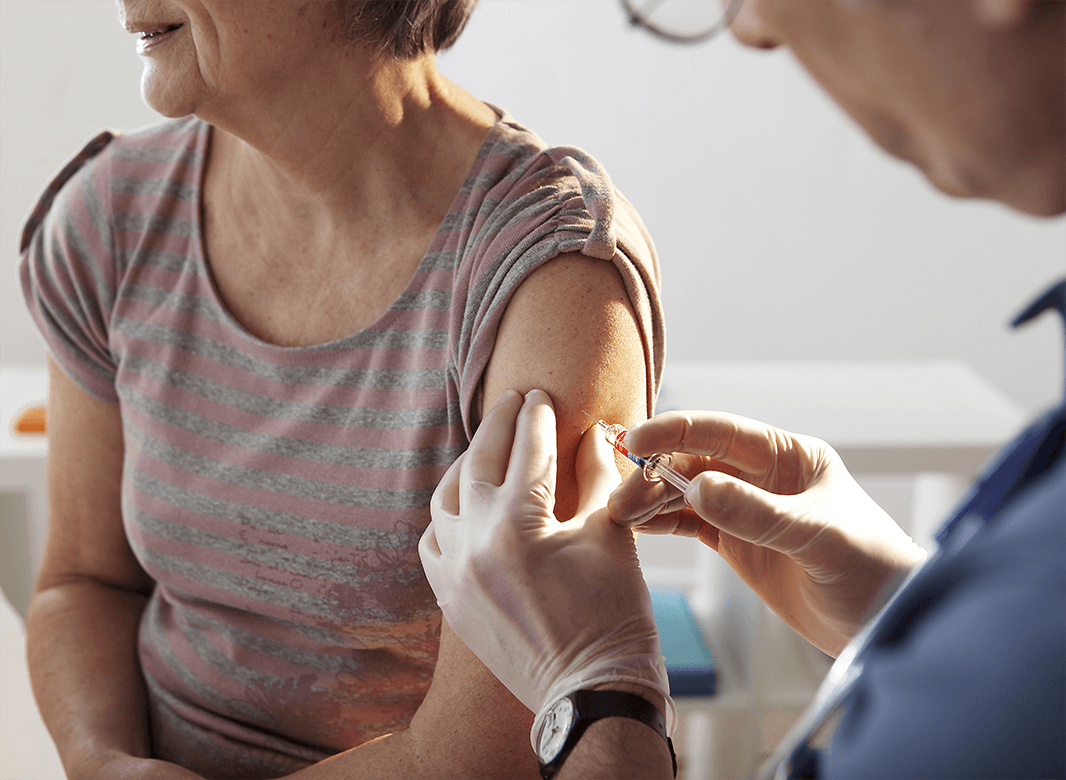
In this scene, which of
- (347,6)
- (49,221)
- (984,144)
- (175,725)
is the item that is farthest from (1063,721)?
(49,221)

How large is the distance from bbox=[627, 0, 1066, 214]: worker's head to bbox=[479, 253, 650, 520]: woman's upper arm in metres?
0.38

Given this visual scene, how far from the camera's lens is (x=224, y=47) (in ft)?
3.20

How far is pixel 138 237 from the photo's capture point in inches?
47.9

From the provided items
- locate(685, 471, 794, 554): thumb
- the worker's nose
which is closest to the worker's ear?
the worker's nose

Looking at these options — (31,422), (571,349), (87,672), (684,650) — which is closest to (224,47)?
(571,349)

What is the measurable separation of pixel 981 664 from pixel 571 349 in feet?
1.65

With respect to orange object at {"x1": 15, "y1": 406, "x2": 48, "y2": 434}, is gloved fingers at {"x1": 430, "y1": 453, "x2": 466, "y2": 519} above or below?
above

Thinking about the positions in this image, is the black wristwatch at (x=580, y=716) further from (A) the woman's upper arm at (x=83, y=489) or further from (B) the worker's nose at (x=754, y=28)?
(A) the woman's upper arm at (x=83, y=489)

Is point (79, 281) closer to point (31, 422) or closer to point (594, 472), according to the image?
point (594, 472)

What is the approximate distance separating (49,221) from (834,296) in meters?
2.26

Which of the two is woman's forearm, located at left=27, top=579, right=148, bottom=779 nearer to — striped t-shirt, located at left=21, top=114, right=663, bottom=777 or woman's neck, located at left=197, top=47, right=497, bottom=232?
striped t-shirt, located at left=21, top=114, right=663, bottom=777

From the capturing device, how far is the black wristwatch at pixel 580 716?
776 millimetres

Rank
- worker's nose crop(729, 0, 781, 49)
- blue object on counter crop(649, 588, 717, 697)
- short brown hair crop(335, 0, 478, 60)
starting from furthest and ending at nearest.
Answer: blue object on counter crop(649, 588, 717, 697) → short brown hair crop(335, 0, 478, 60) → worker's nose crop(729, 0, 781, 49)

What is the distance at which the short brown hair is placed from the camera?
998 mm
